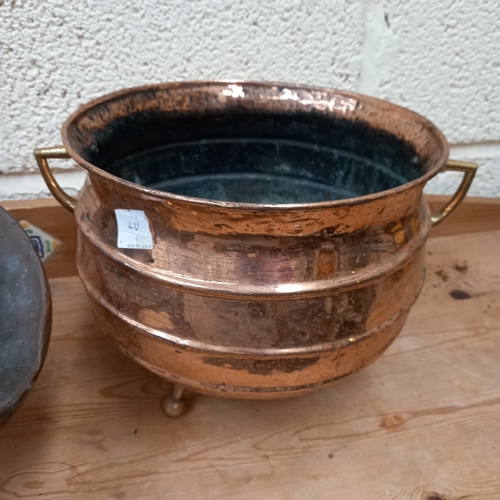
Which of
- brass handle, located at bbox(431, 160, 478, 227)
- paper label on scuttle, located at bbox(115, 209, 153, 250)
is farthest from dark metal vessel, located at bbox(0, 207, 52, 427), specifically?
brass handle, located at bbox(431, 160, 478, 227)

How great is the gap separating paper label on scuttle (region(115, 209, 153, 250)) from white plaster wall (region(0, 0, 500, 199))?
1.32 ft

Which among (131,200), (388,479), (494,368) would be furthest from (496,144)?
(131,200)

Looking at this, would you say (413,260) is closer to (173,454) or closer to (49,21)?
(173,454)

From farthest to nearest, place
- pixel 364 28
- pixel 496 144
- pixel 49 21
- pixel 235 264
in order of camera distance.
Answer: pixel 496 144, pixel 364 28, pixel 49 21, pixel 235 264

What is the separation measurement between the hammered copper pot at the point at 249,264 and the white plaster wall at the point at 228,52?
0.47ft

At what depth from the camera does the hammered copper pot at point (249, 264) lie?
0.42 meters

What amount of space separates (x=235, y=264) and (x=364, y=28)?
579 millimetres

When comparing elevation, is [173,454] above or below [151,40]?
below

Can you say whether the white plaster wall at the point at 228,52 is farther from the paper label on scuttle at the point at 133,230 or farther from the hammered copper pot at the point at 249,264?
the paper label on scuttle at the point at 133,230

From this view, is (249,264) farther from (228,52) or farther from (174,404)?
(228,52)

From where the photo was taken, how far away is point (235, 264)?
1.41ft

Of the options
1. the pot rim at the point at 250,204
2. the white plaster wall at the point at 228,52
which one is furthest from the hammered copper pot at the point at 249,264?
the white plaster wall at the point at 228,52

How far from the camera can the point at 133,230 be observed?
45 centimetres

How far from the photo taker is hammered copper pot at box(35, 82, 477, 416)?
42cm
